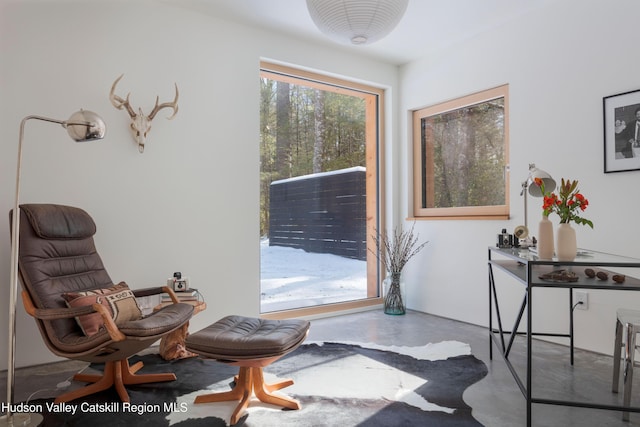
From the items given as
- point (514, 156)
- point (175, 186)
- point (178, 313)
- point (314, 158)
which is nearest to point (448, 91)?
point (514, 156)

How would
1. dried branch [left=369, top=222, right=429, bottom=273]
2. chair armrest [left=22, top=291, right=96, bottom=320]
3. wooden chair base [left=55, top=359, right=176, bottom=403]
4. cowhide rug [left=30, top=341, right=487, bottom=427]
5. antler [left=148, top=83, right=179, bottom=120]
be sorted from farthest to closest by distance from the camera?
dried branch [left=369, top=222, right=429, bottom=273] → antler [left=148, top=83, right=179, bottom=120] → wooden chair base [left=55, top=359, right=176, bottom=403] → chair armrest [left=22, top=291, right=96, bottom=320] → cowhide rug [left=30, top=341, right=487, bottom=427]

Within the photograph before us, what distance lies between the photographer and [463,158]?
446 centimetres

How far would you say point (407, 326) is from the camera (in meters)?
4.07

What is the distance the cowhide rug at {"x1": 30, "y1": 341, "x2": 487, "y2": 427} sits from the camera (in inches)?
85.3

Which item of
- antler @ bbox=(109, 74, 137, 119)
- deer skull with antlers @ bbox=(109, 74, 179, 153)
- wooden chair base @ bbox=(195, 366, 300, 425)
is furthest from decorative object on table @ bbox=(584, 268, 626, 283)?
antler @ bbox=(109, 74, 137, 119)

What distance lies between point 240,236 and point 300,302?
1.02m

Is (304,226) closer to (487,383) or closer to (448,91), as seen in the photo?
(448,91)

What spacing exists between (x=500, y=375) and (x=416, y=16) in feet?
9.74

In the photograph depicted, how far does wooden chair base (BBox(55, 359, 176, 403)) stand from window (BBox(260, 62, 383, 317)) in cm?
160

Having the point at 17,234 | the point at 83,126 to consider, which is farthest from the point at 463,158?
the point at 17,234

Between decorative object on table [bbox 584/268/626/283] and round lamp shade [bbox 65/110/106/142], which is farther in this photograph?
round lamp shade [bbox 65/110/106/142]

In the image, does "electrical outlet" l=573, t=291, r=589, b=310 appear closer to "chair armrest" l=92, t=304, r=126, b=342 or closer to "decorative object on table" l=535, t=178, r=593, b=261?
"decorative object on table" l=535, t=178, r=593, b=261

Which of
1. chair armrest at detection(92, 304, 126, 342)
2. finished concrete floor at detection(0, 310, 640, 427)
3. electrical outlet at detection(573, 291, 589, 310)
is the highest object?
chair armrest at detection(92, 304, 126, 342)

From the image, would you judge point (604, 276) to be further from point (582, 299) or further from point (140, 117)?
point (140, 117)
